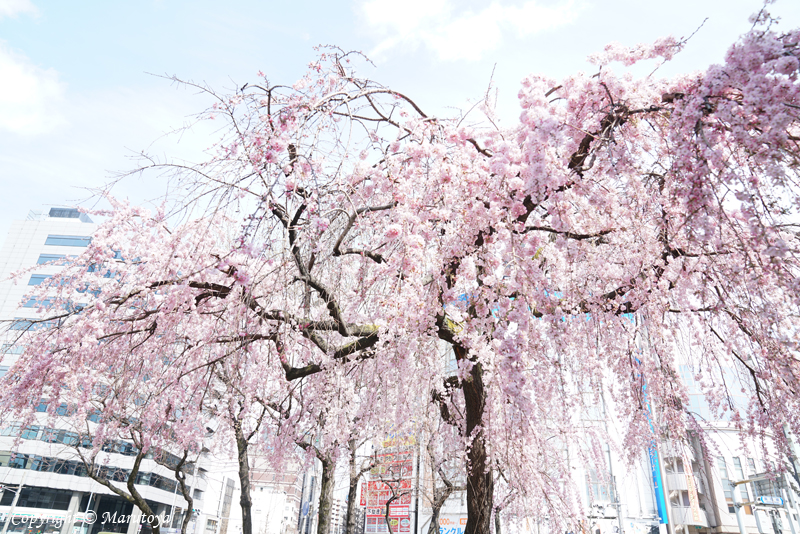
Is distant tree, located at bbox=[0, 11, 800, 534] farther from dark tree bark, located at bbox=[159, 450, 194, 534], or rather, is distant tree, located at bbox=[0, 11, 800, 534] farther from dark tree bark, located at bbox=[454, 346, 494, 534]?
dark tree bark, located at bbox=[159, 450, 194, 534]

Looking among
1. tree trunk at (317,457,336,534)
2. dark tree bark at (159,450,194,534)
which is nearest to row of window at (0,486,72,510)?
dark tree bark at (159,450,194,534)

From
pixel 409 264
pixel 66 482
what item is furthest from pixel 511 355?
pixel 66 482

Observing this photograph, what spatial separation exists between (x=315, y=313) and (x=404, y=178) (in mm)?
2747

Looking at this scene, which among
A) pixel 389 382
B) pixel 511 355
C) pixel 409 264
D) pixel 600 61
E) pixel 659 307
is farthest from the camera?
pixel 389 382

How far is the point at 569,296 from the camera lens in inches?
187

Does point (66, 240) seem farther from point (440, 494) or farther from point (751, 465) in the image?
point (751, 465)

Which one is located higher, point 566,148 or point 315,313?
point 566,148

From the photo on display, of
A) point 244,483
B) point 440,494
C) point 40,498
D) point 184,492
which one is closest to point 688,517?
point 440,494

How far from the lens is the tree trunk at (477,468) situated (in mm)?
4770

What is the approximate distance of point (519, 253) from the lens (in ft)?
12.4

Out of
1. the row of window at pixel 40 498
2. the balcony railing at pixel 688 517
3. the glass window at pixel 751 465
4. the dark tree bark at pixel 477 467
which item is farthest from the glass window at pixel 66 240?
the balcony railing at pixel 688 517

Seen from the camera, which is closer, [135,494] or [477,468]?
[477,468]

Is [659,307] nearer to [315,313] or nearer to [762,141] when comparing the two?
[762,141]

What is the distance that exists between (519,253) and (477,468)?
9.04 feet
